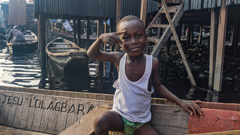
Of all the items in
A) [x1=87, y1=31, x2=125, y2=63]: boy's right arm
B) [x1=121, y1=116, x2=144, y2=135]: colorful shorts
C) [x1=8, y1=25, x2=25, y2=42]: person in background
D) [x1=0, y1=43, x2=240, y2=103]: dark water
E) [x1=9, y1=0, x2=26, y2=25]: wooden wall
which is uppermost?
[x1=9, y1=0, x2=26, y2=25]: wooden wall

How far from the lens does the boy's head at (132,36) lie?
2.00m

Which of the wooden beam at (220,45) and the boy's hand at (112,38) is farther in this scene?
the wooden beam at (220,45)

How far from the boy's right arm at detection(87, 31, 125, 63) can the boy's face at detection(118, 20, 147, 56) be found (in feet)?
0.26

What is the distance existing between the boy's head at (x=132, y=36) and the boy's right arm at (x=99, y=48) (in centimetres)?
8

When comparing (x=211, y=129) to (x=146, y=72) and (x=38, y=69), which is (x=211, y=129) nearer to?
(x=146, y=72)

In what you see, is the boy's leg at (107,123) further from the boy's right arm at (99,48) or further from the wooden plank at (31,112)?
the wooden plank at (31,112)

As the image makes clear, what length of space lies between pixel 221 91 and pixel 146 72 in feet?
18.9

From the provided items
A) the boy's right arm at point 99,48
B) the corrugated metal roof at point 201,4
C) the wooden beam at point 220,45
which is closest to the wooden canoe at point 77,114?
the boy's right arm at point 99,48

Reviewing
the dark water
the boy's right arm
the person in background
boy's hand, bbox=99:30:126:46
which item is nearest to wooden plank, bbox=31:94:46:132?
the boy's right arm

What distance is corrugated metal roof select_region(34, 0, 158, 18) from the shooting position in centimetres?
983

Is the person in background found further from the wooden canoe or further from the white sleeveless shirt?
the white sleeveless shirt

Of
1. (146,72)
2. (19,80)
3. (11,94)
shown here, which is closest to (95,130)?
(146,72)

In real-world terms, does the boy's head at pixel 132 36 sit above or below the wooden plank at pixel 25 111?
above

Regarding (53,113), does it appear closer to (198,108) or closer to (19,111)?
(19,111)
